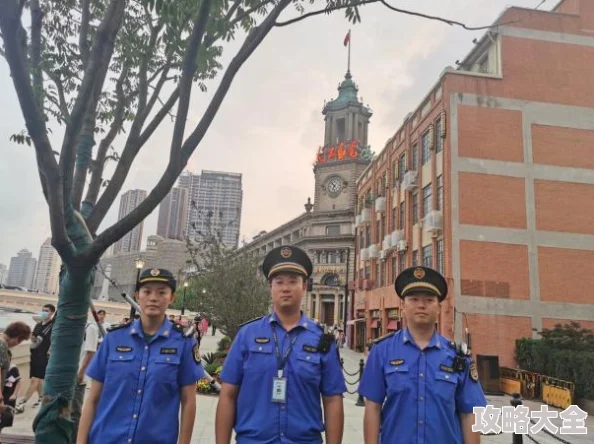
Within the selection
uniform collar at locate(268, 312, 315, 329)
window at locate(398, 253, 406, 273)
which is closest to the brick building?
window at locate(398, 253, 406, 273)

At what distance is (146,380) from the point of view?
10.9ft

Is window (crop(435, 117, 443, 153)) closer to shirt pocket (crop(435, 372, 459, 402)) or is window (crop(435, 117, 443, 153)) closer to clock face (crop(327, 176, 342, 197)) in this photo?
shirt pocket (crop(435, 372, 459, 402))

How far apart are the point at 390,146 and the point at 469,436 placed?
31.2m

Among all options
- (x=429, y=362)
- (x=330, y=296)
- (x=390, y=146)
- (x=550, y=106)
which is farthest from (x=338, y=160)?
(x=429, y=362)

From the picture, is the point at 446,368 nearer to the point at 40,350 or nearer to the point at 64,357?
the point at 64,357

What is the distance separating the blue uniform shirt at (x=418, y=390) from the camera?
10.6 feet

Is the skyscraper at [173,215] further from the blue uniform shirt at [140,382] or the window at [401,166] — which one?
the blue uniform shirt at [140,382]

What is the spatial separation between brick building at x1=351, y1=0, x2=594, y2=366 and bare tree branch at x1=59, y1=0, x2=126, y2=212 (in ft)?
64.4

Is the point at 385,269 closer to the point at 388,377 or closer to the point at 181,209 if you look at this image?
the point at 388,377

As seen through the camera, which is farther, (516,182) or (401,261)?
(401,261)

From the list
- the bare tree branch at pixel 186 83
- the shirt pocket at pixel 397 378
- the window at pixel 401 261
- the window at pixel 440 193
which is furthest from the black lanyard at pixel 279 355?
the window at pixel 401 261

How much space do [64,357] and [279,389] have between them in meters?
2.09

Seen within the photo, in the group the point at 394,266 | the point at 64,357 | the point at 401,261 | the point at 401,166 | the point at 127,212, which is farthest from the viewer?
the point at 127,212

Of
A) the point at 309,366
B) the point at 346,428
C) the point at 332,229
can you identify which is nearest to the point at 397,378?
the point at 309,366
